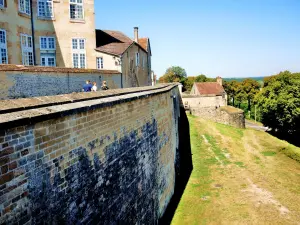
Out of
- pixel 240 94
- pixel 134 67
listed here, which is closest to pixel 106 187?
pixel 134 67

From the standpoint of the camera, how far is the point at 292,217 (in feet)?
42.8

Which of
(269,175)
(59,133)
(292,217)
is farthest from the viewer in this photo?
(269,175)

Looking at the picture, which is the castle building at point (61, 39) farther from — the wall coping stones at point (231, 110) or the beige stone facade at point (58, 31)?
the wall coping stones at point (231, 110)

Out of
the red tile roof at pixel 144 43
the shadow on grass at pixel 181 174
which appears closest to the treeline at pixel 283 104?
the shadow on grass at pixel 181 174

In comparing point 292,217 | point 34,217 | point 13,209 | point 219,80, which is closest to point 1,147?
point 13,209

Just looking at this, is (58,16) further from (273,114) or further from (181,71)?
(181,71)

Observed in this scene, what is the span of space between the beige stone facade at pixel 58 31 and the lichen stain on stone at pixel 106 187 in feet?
42.9

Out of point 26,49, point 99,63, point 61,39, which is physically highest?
point 61,39

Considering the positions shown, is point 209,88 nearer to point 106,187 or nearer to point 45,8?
point 45,8

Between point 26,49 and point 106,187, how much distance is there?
1650 centimetres

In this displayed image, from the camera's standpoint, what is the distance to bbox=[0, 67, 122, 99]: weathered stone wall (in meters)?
9.94

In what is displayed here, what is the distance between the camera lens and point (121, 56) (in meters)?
22.2

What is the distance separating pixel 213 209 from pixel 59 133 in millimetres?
10832

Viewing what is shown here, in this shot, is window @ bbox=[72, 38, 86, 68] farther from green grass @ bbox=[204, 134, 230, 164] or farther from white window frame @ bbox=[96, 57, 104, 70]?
green grass @ bbox=[204, 134, 230, 164]
